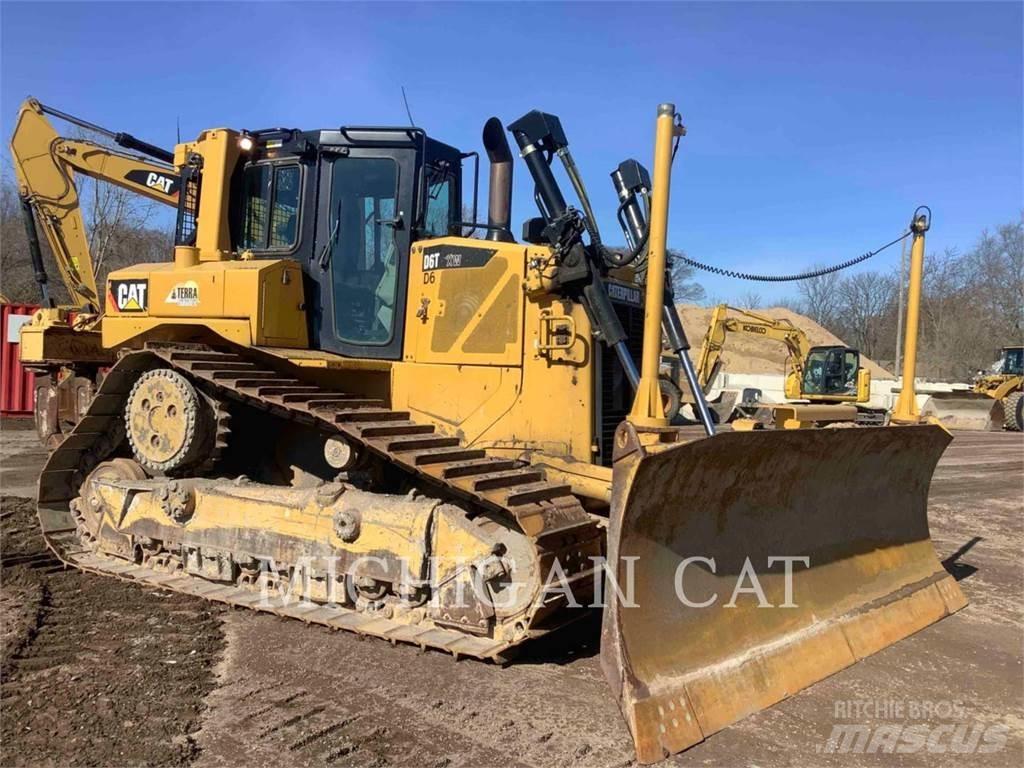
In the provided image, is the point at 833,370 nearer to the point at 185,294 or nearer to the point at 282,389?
the point at 185,294

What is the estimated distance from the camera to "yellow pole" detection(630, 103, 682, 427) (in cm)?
388

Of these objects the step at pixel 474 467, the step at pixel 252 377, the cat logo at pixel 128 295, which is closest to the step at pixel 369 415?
the step at pixel 252 377

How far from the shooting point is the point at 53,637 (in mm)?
4730

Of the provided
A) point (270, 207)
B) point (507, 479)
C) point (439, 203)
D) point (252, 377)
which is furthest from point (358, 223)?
point (507, 479)

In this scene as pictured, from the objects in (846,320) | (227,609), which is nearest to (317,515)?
(227,609)

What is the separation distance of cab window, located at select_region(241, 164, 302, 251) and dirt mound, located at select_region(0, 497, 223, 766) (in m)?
2.68

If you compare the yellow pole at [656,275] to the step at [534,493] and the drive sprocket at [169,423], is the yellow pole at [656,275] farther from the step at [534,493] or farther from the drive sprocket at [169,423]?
the drive sprocket at [169,423]

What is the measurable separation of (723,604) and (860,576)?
1.52 m

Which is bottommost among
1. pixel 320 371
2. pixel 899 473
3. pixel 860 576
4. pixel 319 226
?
pixel 860 576

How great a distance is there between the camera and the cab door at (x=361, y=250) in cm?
569

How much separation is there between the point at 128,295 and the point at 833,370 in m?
22.6

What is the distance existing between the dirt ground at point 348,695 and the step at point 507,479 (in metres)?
1.02

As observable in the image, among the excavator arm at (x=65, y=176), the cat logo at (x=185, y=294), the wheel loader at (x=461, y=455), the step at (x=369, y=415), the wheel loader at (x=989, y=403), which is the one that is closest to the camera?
the wheel loader at (x=461, y=455)

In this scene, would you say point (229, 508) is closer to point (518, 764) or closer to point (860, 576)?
point (518, 764)
